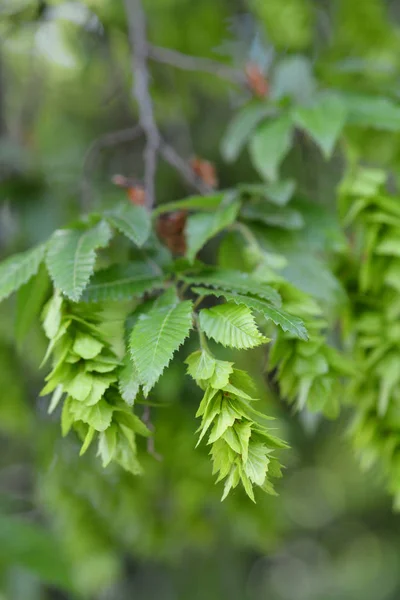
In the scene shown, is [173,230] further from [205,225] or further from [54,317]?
[54,317]

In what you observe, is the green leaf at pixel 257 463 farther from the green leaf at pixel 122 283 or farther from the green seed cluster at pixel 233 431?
the green leaf at pixel 122 283

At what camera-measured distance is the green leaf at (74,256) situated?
2.39 ft

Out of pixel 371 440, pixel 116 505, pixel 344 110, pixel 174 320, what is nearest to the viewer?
pixel 174 320

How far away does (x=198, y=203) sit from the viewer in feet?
3.29

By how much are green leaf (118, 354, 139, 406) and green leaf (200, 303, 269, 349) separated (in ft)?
0.30

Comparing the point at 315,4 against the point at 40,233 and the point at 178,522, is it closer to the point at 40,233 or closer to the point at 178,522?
the point at 40,233

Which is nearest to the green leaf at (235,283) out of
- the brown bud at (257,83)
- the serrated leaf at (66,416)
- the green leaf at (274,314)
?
the green leaf at (274,314)

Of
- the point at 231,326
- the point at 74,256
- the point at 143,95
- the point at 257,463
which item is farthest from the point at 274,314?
the point at 143,95

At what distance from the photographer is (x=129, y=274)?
0.84m

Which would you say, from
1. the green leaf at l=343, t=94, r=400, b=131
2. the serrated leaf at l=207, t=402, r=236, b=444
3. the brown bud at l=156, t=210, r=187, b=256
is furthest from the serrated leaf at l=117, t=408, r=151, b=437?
the green leaf at l=343, t=94, r=400, b=131

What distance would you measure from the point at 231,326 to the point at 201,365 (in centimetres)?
5

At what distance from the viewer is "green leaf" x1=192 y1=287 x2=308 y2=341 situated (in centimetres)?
67

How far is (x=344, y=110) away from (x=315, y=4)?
2.99 feet

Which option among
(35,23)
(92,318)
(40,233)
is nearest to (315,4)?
(35,23)
